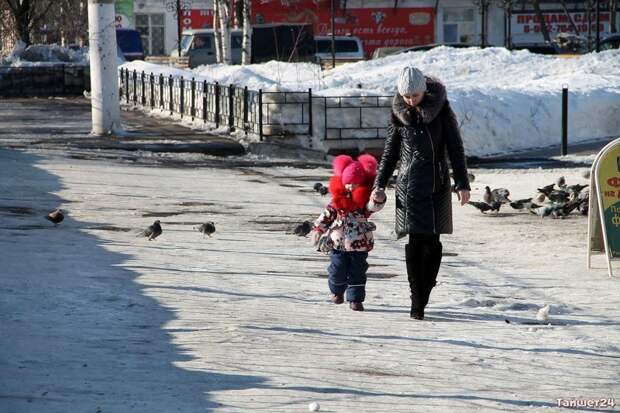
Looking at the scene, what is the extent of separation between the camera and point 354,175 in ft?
27.1

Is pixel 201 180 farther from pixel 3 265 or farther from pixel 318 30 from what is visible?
pixel 318 30

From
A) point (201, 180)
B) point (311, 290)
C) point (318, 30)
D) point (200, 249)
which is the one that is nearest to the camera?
point (311, 290)

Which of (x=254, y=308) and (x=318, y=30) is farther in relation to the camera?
(x=318, y=30)

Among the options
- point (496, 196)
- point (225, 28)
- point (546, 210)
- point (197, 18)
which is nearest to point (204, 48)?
point (225, 28)

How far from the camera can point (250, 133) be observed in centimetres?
2217

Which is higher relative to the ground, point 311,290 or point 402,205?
point 402,205

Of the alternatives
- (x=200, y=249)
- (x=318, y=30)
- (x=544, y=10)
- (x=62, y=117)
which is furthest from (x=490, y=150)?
(x=544, y=10)

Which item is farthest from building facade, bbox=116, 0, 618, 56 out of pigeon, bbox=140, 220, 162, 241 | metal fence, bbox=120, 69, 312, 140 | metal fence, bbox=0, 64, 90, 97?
pigeon, bbox=140, 220, 162, 241

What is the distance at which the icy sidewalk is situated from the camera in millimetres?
6207

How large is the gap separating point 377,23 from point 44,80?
2841 cm

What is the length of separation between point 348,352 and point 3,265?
3.49 m

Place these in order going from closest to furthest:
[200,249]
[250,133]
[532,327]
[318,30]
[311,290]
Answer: [532,327] → [311,290] → [200,249] → [250,133] → [318,30]

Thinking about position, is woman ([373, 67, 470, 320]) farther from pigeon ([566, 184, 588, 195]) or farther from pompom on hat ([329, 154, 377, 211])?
pigeon ([566, 184, 588, 195])

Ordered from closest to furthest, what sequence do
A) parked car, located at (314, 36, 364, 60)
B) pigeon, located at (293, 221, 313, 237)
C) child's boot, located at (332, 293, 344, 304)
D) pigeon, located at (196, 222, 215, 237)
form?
child's boot, located at (332, 293, 344, 304)
pigeon, located at (196, 222, 215, 237)
pigeon, located at (293, 221, 313, 237)
parked car, located at (314, 36, 364, 60)
